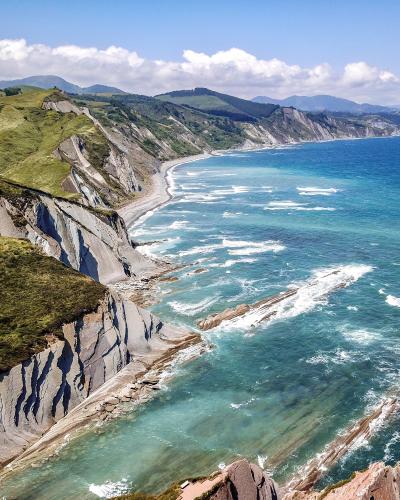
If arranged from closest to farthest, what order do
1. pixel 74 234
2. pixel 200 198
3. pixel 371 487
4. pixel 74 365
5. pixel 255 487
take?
pixel 371 487 → pixel 255 487 → pixel 74 365 → pixel 74 234 → pixel 200 198

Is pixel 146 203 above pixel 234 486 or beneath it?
above

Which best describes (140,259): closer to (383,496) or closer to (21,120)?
(383,496)

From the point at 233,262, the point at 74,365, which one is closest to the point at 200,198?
the point at 233,262

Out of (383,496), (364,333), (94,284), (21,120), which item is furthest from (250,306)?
(21,120)

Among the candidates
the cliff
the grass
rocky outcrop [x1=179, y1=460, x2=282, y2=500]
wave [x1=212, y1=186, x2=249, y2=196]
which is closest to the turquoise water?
the cliff

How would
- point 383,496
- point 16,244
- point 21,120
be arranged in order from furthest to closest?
point 21,120
point 16,244
point 383,496

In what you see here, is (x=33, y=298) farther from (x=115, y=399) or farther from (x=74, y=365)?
(x=115, y=399)
